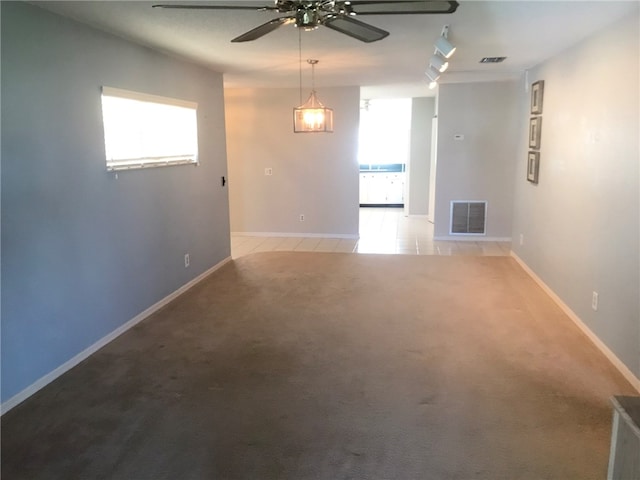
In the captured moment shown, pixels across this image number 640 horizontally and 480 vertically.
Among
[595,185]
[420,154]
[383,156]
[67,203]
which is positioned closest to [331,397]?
[67,203]

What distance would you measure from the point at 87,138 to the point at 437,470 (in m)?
2.94

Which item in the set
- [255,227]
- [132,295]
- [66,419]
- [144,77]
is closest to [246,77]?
[144,77]

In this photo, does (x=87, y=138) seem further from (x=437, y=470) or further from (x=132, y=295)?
(x=437, y=470)

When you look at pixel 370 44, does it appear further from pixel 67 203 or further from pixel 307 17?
pixel 67 203

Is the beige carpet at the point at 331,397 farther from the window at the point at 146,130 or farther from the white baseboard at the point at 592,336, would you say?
the window at the point at 146,130

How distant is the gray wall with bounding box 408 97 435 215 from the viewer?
8961mm

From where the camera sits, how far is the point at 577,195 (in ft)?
13.0

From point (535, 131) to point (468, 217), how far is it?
7.34 feet

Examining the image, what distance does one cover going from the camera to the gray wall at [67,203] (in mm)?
2742

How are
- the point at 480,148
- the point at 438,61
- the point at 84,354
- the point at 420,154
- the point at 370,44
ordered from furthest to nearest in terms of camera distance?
the point at 420,154 < the point at 480,148 < the point at 438,61 < the point at 370,44 < the point at 84,354

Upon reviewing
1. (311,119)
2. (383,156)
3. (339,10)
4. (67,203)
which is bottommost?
(67,203)

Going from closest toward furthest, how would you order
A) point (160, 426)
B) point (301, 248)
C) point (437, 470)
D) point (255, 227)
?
1. point (437, 470)
2. point (160, 426)
3. point (301, 248)
4. point (255, 227)

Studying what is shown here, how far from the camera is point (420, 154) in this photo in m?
9.16

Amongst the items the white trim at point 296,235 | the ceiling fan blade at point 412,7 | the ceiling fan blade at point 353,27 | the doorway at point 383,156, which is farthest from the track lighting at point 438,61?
the doorway at point 383,156
